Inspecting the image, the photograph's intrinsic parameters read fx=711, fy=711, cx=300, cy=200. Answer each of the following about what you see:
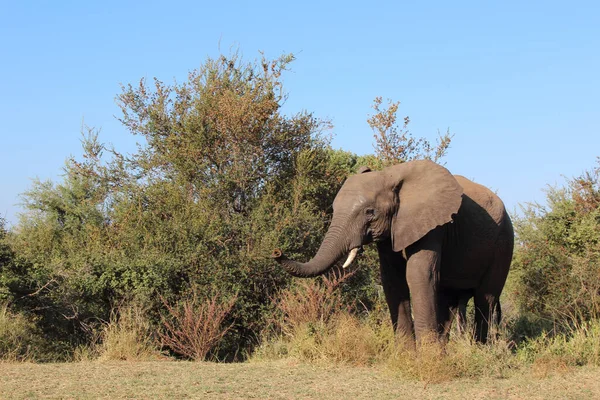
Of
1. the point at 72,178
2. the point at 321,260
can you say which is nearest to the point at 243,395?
the point at 321,260

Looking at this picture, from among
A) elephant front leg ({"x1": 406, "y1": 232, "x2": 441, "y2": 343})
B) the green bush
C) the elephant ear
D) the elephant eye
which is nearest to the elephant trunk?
the elephant eye

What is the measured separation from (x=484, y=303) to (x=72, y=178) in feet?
56.4

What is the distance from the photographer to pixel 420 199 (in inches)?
371

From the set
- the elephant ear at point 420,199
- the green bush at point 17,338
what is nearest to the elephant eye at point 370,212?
the elephant ear at point 420,199

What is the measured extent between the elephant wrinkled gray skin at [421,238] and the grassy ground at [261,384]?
1.14 metres

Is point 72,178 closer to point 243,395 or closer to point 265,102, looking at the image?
point 265,102

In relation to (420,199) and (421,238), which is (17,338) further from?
(420,199)

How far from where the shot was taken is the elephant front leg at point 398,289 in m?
10.0

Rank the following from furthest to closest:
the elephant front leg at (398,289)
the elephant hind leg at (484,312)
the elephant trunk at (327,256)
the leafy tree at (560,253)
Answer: the leafy tree at (560,253) < the elephant hind leg at (484,312) < the elephant front leg at (398,289) < the elephant trunk at (327,256)

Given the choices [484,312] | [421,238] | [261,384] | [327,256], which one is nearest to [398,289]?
[421,238]

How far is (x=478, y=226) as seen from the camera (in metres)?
10.4

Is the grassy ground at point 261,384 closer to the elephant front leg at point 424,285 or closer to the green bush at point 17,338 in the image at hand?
the elephant front leg at point 424,285

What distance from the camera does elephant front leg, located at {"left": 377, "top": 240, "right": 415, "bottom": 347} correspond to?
32.9ft

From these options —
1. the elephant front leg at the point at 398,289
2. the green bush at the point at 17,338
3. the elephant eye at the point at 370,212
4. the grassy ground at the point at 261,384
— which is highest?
the elephant eye at the point at 370,212
